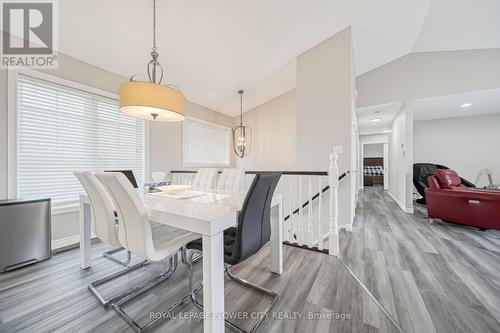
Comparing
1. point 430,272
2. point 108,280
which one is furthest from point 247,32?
point 430,272

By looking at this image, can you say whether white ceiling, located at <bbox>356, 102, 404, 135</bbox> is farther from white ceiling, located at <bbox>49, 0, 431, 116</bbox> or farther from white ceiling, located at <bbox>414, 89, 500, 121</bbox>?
white ceiling, located at <bbox>49, 0, 431, 116</bbox>

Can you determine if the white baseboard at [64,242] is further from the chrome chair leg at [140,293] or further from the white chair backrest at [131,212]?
the white chair backrest at [131,212]

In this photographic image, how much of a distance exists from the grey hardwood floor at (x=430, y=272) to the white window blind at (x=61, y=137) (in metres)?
3.74

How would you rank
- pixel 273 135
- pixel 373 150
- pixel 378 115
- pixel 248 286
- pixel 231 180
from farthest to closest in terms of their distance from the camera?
pixel 373 150, pixel 273 135, pixel 378 115, pixel 231 180, pixel 248 286

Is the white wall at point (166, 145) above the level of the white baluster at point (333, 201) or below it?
above

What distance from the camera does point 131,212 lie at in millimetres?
1234

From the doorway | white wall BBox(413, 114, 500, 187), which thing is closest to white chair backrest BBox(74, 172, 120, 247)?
white wall BBox(413, 114, 500, 187)

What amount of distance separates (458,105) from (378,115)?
5.19 feet

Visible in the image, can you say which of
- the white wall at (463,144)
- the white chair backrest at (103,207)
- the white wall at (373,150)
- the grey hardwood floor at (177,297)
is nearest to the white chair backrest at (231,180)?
the grey hardwood floor at (177,297)

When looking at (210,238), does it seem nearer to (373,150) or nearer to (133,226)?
(133,226)

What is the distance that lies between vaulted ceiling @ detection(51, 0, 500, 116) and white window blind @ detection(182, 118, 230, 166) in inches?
34.4

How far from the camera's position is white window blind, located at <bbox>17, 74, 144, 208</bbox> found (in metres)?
2.29

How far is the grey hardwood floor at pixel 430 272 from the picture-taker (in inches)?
52.6

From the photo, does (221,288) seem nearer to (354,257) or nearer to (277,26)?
(354,257)
